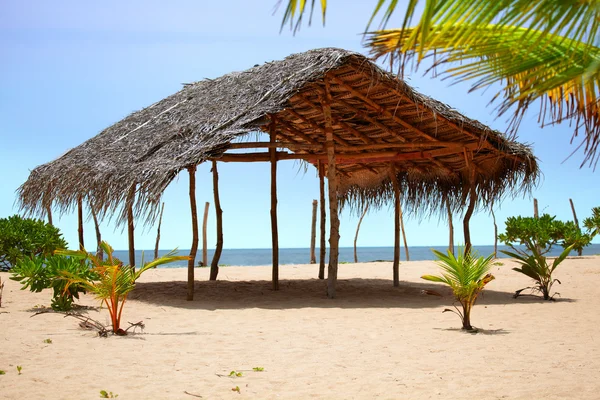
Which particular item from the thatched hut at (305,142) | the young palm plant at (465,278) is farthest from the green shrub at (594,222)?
the young palm plant at (465,278)

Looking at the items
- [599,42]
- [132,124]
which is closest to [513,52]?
[599,42]

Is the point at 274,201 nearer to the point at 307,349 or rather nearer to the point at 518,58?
the point at 307,349

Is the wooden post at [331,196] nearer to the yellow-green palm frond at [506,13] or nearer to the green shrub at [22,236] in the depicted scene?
the green shrub at [22,236]

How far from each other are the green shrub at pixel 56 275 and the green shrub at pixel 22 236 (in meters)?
3.54

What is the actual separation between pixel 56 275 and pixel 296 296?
12.0 ft

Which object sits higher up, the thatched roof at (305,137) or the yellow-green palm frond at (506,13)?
the thatched roof at (305,137)

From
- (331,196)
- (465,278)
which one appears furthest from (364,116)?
(465,278)

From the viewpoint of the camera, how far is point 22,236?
36.1 ft

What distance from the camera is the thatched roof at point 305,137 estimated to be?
8312 mm

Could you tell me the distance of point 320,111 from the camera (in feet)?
34.3

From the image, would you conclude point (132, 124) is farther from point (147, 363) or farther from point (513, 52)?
point (513, 52)

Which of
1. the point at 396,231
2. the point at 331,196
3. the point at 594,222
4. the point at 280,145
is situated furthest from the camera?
the point at 594,222

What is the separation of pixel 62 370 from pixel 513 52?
12.2 ft

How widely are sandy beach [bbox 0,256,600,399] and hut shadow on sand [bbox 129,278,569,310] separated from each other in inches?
1.6
